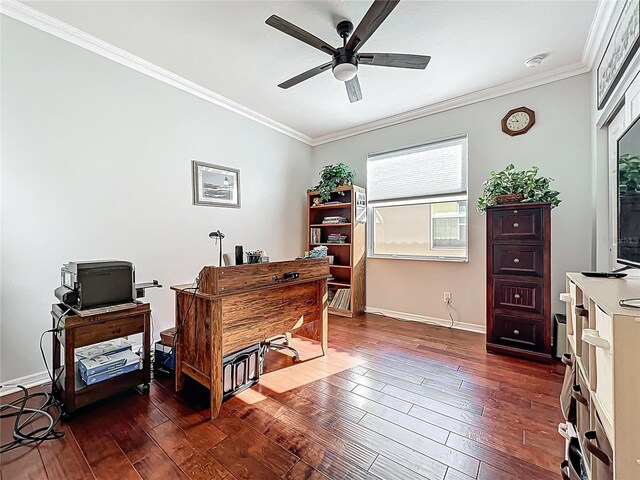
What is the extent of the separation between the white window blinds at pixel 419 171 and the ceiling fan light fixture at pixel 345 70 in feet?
6.10

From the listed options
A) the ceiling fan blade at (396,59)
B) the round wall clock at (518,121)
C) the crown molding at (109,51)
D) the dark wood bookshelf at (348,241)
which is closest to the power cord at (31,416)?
the crown molding at (109,51)

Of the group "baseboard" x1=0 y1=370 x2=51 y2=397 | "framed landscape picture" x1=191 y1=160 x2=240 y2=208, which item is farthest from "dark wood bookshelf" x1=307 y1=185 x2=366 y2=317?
"baseboard" x1=0 y1=370 x2=51 y2=397

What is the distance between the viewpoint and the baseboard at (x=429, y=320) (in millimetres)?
3212

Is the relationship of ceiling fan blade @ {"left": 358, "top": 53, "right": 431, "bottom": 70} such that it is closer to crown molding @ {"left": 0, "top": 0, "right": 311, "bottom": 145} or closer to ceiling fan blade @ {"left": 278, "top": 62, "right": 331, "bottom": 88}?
ceiling fan blade @ {"left": 278, "top": 62, "right": 331, "bottom": 88}

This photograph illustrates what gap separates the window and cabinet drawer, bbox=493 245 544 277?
719 millimetres

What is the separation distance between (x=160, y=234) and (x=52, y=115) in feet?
3.96

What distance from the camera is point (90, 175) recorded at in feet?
7.65

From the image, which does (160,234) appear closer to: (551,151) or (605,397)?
(605,397)

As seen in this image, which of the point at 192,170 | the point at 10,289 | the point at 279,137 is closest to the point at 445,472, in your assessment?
the point at 10,289

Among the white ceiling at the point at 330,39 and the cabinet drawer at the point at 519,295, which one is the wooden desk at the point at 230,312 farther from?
the white ceiling at the point at 330,39

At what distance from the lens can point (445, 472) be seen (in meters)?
1.30

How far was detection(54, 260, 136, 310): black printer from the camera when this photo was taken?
1729 millimetres

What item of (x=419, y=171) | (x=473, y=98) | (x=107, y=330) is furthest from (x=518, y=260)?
(x=107, y=330)

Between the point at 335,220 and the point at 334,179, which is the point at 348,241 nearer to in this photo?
the point at 335,220
